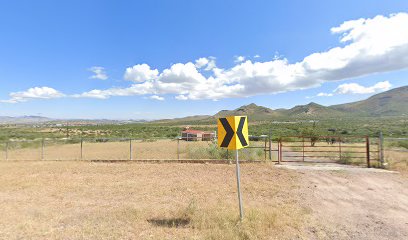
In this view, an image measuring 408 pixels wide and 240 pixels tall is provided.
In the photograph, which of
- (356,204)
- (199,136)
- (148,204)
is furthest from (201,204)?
(199,136)

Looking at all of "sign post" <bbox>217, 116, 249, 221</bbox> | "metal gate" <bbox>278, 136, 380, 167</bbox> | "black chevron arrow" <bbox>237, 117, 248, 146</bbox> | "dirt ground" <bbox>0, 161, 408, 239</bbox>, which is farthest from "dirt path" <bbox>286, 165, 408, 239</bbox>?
"black chevron arrow" <bbox>237, 117, 248, 146</bbox>

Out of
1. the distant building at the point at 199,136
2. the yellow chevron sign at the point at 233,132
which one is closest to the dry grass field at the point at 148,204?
the yellow chevron sign at the point at 233,132

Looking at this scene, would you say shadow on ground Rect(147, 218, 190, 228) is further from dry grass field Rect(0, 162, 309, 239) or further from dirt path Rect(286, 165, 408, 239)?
dirt path Rect(286, 165, 408, 239)

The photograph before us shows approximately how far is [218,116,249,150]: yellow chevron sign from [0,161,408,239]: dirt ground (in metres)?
1.74

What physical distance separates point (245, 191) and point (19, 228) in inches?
257

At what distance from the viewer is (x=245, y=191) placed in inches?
388

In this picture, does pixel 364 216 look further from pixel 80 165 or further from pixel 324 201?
pixel 80 165

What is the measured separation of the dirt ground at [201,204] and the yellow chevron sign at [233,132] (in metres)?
1.74

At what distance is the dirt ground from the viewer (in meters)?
6.20

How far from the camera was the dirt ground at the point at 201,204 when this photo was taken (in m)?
6.20

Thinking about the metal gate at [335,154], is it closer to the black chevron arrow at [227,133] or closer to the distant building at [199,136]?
the black chevron arrow at [227,133]

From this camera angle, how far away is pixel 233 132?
6488 mm

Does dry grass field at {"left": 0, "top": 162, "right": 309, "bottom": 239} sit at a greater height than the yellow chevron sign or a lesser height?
lesser

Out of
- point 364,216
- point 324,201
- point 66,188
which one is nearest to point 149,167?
point 66,188
